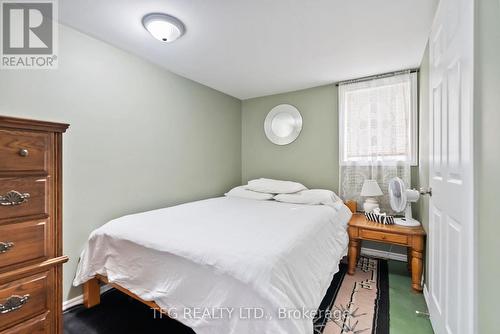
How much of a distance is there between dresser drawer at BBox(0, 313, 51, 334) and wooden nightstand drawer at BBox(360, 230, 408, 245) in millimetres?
2459

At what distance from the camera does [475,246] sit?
91 centimetres

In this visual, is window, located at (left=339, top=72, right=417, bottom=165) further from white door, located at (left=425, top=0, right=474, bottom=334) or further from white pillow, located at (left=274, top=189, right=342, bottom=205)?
white door, located at (left=425, top=0, right=474, bottom=334)

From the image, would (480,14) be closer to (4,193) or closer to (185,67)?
(4,193)

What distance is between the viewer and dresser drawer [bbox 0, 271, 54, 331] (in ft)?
3.40

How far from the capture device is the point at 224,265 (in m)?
1.17

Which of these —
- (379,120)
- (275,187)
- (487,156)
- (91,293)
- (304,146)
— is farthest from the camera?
(304,146)

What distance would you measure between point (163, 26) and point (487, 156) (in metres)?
2.06

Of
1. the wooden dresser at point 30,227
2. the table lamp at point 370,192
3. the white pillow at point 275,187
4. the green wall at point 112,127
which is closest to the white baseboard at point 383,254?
the table lamp at point 370,192

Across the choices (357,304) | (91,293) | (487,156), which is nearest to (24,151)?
(91,293)

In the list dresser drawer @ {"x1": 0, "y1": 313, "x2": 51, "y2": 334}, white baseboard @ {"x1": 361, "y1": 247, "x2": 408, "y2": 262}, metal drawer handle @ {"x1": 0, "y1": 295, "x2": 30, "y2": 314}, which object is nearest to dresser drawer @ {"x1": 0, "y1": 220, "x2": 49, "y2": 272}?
metal drawer handle @ {"x1": 0, "y1": 295, "x2": 30, "y2": 314}

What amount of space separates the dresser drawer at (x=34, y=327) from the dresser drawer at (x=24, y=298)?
0.02m

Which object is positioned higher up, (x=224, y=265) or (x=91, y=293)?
(x=224, y=265)

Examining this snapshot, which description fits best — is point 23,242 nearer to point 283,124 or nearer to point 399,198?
point 399,198

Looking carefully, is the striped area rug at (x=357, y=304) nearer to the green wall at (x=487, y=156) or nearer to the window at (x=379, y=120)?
the green wall at (x=487, y=156)
